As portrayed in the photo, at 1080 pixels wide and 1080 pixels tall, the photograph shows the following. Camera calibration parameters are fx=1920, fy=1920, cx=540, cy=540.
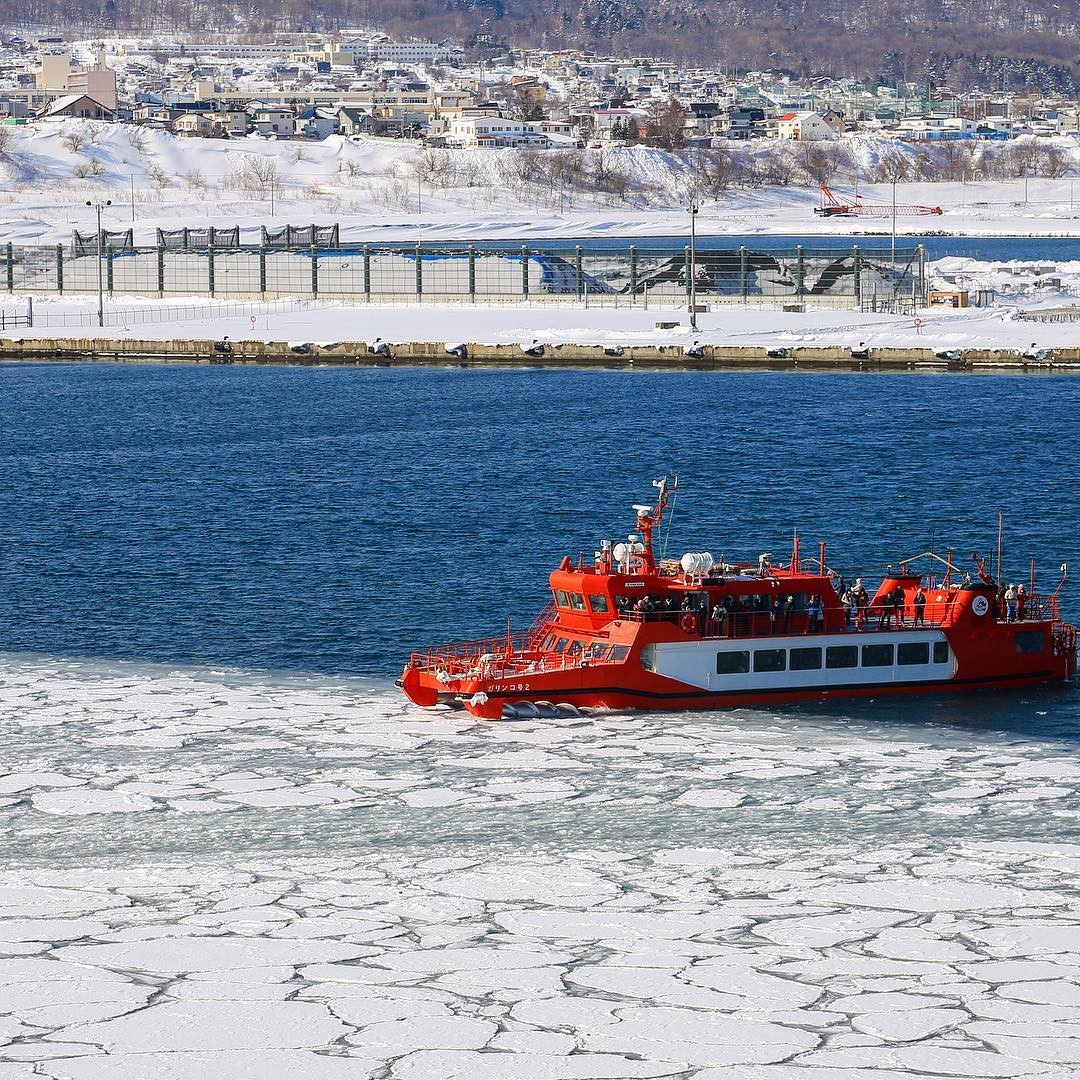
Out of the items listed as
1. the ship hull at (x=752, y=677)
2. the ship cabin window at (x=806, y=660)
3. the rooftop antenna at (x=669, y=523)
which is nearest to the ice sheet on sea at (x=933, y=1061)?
the ship hull at (x=752, y=677)

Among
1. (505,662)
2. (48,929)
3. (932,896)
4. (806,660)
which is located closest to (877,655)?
(806,660)

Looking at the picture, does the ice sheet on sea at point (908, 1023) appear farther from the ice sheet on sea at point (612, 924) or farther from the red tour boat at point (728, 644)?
the red tour boat at point (728, 644)

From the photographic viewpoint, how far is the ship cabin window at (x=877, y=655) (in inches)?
1797

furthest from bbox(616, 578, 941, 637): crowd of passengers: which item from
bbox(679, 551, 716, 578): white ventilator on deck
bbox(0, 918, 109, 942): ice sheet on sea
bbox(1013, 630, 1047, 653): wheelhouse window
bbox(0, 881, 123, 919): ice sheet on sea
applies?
bbox(0, 918, 109, 942): ice sheet on sea

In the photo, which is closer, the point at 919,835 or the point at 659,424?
the point at 919,835

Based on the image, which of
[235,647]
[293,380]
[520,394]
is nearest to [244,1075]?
[235,647]

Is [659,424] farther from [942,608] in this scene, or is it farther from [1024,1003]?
[1024,1003]

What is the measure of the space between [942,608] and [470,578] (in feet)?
52.6

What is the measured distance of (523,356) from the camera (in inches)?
4911

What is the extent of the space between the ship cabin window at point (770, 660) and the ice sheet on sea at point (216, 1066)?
880 inches

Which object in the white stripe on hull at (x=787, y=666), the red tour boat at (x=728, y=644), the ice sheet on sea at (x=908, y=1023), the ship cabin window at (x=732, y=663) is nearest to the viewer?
the ice sheet on sea at (x=908, y=1023)

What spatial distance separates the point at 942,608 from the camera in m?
47.0

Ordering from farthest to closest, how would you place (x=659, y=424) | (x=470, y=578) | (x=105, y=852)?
(x=659, y=424) → (x=470, y=578) → (x=105, y=852)

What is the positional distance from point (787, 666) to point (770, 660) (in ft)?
1.50
